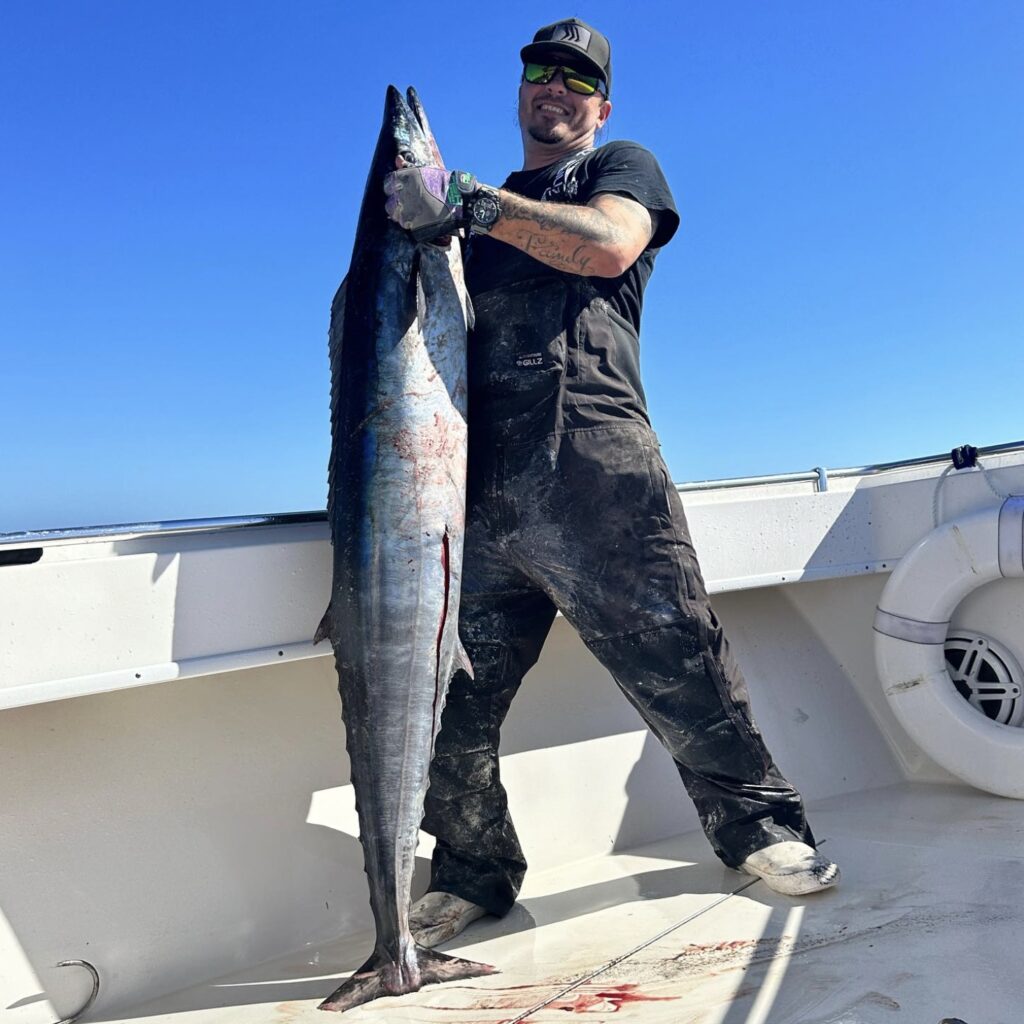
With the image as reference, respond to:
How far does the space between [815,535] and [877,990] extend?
2.06 metres

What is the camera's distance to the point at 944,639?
3695 millimetres

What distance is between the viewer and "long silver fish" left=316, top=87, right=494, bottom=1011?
7.62 ft

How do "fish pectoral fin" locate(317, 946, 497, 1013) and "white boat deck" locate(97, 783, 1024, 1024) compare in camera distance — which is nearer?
"white boat deck" locate(97, 783, 1024, 1024)

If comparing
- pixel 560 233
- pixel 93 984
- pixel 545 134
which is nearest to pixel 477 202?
pixel 560 233

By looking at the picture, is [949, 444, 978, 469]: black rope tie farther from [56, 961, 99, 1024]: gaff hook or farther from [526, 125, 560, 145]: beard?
[56, 961, 99, 1024]: gaff hook

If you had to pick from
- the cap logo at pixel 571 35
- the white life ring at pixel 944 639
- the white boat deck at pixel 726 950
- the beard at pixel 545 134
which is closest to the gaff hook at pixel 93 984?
the white boat deck at pixel 726 950

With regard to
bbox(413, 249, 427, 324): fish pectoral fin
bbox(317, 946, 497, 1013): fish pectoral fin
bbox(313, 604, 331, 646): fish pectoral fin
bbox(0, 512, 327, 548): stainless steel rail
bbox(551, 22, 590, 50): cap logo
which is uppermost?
bbox(551, 22, 590, 50): cap logo

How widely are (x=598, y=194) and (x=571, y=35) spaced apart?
2.27 ft

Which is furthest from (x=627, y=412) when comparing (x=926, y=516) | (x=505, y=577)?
(x=926, y=516)

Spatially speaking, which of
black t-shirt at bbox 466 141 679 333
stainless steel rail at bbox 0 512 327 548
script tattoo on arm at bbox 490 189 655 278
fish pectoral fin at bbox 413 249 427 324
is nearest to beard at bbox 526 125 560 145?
black t-shirt at bbox 466 141 679 333

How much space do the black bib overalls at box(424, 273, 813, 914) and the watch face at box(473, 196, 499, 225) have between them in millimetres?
336

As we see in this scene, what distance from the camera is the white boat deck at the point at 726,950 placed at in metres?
2.11

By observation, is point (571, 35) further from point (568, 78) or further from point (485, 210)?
point (485, 210)

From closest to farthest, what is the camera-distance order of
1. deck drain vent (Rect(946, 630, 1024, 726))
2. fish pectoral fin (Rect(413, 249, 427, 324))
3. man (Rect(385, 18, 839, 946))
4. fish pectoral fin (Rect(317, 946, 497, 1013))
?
1. fish pectoral fin (Rect(317, 946, 497, 1013))
2. fish pectoral fin (Rect(413, 249, 427, 324))
3. man (Rect(385, 18, 839, 946))
4. deck drain vent (Rect(946, 630, 1024, 726))
